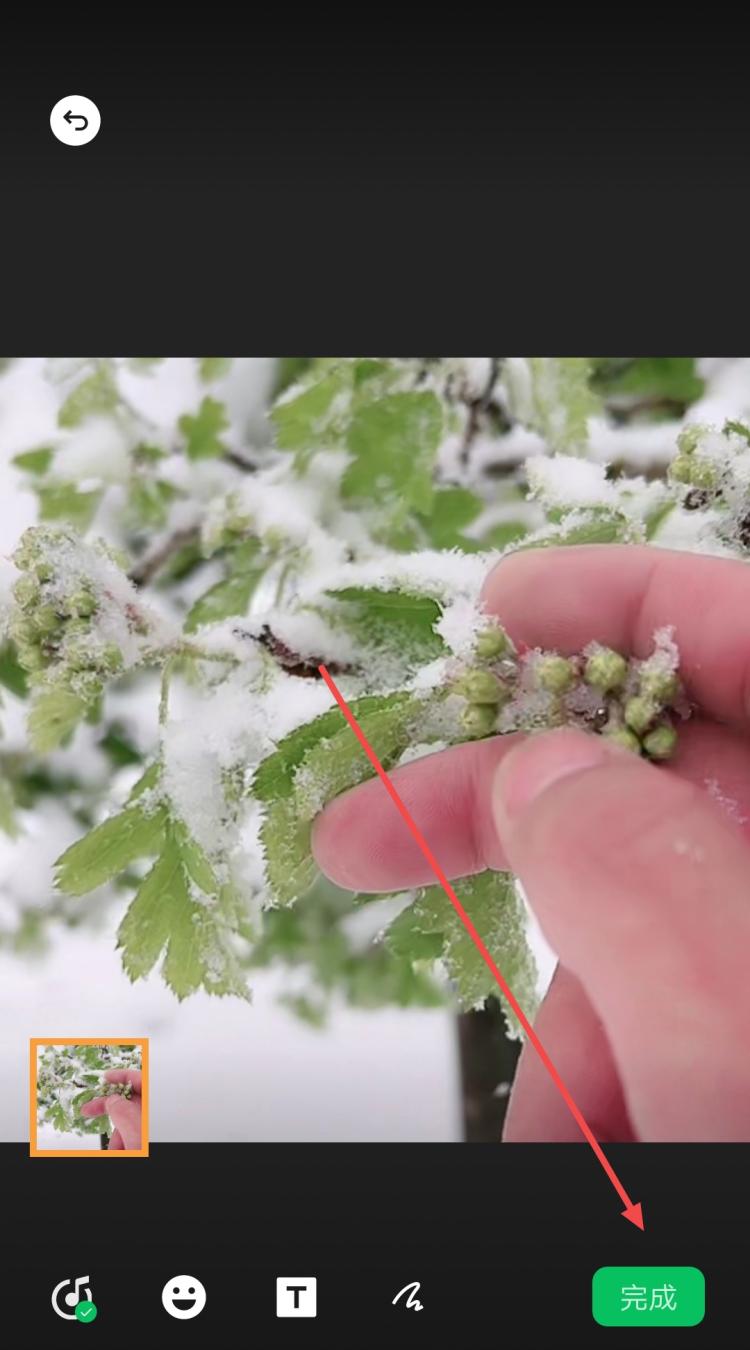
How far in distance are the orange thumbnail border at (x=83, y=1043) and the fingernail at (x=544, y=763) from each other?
576 mm

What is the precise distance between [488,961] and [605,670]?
44cm

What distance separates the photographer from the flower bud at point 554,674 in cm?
106

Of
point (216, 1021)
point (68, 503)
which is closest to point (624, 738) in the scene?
point (216, 1021)

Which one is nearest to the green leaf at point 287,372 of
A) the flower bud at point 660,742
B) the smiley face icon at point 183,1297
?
the flower bud at point 660,742

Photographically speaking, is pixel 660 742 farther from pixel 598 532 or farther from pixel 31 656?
pixel 31 656

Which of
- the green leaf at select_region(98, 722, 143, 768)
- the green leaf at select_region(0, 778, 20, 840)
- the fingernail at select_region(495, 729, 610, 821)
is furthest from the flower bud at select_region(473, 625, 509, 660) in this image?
the green leaf at select_region(98, 722, 143, 768)

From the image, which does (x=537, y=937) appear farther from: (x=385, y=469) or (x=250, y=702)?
(x=385, y=469)

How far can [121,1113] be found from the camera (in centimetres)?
123

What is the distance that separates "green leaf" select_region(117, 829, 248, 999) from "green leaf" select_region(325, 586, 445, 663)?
0.34 metres

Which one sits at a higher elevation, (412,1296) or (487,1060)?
(412,1296)

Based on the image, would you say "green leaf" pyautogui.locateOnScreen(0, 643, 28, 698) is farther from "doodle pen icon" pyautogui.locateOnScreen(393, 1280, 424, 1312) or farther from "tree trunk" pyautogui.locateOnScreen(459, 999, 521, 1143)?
"tree trunk" pyautogui.locateOnScreen(459, 999, 521, 1143)

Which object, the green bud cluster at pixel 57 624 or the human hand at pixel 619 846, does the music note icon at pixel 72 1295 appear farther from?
the green bud cluster at pixel 57 624

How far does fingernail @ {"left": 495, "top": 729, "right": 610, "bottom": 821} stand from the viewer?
994 millimetres

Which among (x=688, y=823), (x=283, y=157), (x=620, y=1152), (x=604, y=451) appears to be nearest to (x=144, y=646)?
(x=283, y=157)
